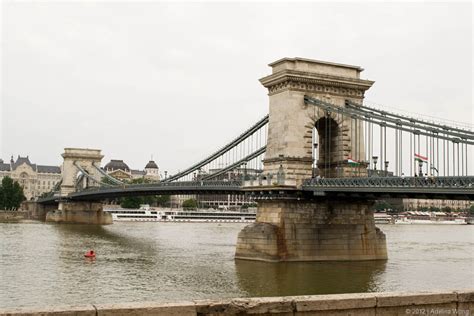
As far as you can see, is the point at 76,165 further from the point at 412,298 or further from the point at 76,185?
the point at 412,298

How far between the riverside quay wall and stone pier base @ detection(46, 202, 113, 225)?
3407 inches

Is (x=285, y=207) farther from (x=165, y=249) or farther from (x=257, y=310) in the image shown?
(x=257, y=310)

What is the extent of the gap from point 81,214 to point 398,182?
72782mm

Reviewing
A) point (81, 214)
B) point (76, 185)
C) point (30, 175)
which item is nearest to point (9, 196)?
point (76, 185)

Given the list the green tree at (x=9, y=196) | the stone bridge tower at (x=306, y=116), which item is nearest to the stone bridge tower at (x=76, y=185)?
the green tree at (x=9, y=196)

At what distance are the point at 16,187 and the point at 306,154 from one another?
95.1 meters

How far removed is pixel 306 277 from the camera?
28703mm

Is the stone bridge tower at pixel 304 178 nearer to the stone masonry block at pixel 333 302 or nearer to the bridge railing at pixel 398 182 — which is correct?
the bridge railing at pixel 398 182

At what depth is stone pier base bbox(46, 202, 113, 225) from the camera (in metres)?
93.4

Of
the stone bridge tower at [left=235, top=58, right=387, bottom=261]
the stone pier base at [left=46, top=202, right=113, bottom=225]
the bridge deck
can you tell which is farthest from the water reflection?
the stone pier base at [left=46, top=202, right=113, bottom=225]

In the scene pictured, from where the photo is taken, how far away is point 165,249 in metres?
45.7

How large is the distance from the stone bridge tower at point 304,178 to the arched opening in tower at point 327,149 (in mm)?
355

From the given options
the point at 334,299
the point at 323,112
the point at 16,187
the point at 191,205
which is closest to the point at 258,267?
the point at 323,112

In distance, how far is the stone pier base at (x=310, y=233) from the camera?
3406cm
